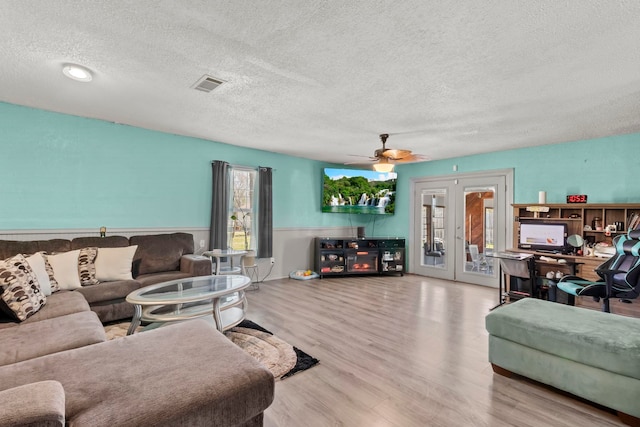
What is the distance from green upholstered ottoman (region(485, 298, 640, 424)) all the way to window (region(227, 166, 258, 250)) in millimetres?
4004

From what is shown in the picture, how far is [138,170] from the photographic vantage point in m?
4.15

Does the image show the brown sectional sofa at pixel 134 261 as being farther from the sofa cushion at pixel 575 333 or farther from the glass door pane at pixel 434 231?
the glass door pane at pixel 434 231

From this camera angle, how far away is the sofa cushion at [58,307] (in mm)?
2148

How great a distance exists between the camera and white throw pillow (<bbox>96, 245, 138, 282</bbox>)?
10.7ft

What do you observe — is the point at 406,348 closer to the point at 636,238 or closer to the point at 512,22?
the point at 512,22

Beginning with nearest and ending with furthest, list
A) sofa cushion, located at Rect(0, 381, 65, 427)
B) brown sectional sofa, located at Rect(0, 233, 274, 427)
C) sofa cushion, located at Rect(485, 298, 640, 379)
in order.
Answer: sofa cushion, located at Rect(0, 381, 65, 427) < brown sectional sofa, located at Rect(0, 233, 274, 427) < sofa cushion, located at Rect(485, 298, 640, 379)

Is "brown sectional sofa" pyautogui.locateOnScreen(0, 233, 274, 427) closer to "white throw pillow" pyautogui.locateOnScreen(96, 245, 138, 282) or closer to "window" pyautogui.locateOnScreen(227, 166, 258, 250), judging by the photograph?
"white throw pillow" pyautogui.locateOnScreen(96, 245, 138, 282)

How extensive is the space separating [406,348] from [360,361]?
20.6 inches

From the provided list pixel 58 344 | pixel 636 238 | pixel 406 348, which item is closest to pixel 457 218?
A: pixel 636 238

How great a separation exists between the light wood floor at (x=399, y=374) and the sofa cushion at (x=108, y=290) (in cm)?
136

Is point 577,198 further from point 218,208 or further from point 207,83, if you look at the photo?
point 218,208

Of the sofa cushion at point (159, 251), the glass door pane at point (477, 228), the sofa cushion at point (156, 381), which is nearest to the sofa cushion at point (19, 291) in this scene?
the sofa cushion at point (156, 381)

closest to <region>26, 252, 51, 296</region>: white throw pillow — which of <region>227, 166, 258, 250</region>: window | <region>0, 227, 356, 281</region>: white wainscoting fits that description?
<region>0, 227, 356, 281</region>: white wainscoting

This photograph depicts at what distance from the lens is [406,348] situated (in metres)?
2.72
